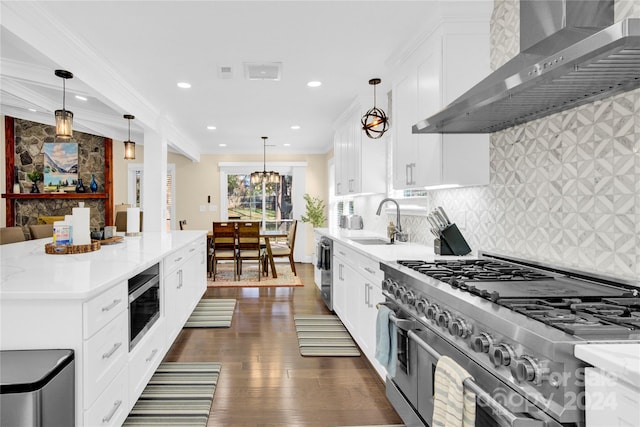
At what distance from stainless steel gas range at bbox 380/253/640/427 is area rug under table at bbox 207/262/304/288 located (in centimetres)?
421

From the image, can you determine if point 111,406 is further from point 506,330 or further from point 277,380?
point 506,330

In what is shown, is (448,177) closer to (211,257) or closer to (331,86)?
(331,86)

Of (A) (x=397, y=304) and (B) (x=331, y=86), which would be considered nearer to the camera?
(A) (x=397, y=304)

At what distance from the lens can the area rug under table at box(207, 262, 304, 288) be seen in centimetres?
625

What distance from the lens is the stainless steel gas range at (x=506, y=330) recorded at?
1.03 m

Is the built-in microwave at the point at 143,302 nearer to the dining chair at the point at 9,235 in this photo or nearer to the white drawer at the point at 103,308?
the white drawer at the point at 103,308

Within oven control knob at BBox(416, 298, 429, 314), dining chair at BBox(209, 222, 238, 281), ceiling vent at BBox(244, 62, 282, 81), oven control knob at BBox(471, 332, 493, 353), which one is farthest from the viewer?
dining chair at BBox(209, 222, 238, 281)

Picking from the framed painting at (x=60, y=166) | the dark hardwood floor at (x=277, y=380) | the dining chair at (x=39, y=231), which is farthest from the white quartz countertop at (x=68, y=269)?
the framed painting at (x=60, y=166)

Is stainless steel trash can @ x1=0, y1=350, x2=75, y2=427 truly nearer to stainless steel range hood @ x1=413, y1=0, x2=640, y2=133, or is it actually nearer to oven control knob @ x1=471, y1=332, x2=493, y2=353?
oven control knob @ x1=471, y1=332, x2=493, y2=353

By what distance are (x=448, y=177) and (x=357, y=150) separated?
2383 millimetres

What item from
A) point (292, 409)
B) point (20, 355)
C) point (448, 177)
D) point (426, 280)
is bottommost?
point (292, 409)

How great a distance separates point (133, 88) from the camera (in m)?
4.26

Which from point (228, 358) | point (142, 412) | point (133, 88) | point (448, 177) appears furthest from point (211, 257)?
point (448, 177)

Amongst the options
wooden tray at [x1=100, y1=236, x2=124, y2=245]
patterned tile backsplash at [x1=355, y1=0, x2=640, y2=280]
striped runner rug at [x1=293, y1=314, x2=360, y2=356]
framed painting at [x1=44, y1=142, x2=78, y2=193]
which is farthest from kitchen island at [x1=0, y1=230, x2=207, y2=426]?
framed painting at [x1=44, y1=142, x2=78, y2=193]
